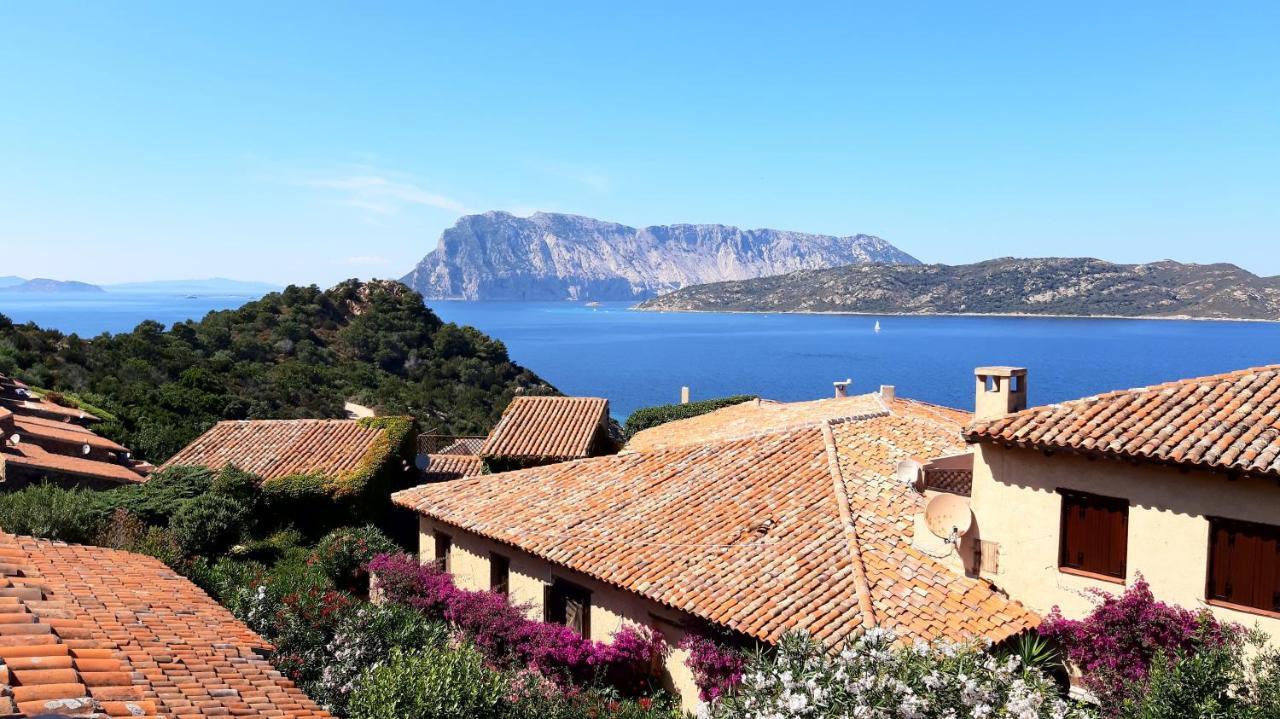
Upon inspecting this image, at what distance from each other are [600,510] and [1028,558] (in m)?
7.32

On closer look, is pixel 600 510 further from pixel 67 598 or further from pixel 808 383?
pixel 808 383

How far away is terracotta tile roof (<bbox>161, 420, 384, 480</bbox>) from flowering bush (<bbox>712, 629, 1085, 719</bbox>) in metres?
16.8

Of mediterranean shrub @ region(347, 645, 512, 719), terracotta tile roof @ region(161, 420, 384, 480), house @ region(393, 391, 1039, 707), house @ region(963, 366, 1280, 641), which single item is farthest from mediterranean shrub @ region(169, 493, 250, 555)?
house @ region(963, 366, 1280, 641)

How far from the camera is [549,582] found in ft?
47.6

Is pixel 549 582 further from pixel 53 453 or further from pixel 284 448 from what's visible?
pixel 53 453

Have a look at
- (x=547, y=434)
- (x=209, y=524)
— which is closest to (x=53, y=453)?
(x=209, y=524)

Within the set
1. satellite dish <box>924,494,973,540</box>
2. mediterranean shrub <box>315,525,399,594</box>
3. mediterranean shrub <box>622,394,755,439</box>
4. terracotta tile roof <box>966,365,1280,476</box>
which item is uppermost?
terracotta tile roof <box>966,365,1280,476</box>

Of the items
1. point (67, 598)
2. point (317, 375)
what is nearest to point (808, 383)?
point (317, 375)

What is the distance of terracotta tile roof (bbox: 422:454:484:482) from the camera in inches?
976

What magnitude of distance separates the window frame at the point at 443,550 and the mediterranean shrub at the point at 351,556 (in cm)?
129

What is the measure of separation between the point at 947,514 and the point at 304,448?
1694cm

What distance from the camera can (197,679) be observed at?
779 centimetres

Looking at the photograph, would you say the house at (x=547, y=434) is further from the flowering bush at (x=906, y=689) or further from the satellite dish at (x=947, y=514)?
the flowering bush at (x=906, y=689)

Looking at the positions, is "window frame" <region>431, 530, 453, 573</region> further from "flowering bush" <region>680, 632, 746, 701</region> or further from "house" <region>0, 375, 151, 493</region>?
"house" <region>0, 375, 151, 493</region>
